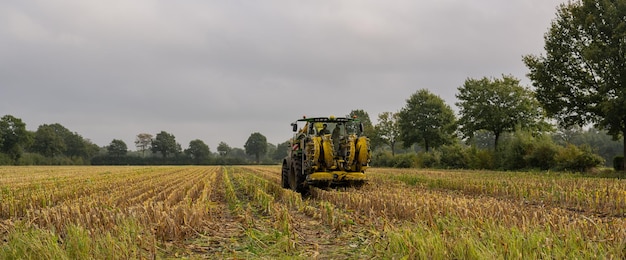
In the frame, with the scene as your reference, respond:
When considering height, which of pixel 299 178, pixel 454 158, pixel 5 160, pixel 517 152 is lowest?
pixel 299 178

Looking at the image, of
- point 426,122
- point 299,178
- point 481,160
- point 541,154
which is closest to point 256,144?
point 426,122

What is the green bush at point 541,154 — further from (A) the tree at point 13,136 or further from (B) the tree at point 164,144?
(B) the tree at point 164,144

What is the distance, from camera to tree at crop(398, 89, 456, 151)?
46594mm

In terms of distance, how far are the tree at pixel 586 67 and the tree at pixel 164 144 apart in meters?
117

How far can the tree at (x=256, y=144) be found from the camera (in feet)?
439

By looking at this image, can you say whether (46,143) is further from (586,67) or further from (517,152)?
(586,67)

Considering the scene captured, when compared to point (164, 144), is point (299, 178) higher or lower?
lower

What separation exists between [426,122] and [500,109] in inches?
404

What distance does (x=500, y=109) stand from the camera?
124ft

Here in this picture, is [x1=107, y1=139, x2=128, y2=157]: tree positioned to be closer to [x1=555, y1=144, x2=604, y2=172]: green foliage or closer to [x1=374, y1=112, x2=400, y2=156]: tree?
[x1=374, y1=112, x2=400, y2=156]: tree

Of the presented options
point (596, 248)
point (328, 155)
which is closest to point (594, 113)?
point (328, 155)

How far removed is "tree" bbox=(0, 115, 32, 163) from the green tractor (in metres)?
78.9

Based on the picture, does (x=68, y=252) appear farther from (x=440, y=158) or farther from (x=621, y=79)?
(x=440, y=158)

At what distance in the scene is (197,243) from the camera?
5.29 m
